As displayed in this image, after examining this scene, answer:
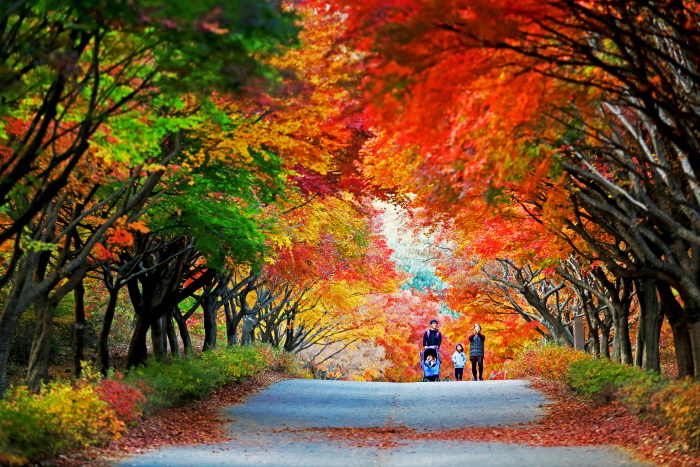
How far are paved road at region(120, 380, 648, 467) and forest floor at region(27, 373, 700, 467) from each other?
0.29 m

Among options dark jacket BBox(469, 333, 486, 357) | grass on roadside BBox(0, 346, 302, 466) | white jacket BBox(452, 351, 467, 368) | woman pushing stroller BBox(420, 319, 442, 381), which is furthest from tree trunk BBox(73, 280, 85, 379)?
white jacket BBox(452, 351, 467, 368)

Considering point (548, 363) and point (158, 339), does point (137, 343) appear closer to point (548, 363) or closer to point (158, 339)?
point (158, 339)

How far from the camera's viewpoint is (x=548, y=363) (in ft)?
73.9

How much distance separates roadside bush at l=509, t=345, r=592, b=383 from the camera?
2042 cm

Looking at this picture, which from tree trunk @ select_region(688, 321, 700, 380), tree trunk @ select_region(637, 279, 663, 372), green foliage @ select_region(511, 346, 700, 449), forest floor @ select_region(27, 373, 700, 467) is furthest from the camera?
tree trunk @ select_region(637, 279, 663, 372)

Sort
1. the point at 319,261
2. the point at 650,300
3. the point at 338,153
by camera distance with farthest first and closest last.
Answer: the point at 319,261, the point at 338,153, the point at 650,300

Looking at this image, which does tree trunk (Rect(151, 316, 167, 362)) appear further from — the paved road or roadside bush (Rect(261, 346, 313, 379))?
roadside bush (Rect(261, 346, 313, 379))

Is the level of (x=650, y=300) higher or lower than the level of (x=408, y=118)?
lower

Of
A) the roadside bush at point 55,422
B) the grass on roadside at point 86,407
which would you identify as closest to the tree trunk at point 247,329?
the grass on roadside at point 86,407

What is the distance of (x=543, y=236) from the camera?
18.5m

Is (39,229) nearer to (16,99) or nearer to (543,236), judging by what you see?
(16,99)

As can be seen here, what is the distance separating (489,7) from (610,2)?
1.76 meters

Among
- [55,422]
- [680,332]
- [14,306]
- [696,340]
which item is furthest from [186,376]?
[696,340]

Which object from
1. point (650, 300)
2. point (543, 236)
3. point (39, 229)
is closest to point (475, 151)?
point (39, 229)
